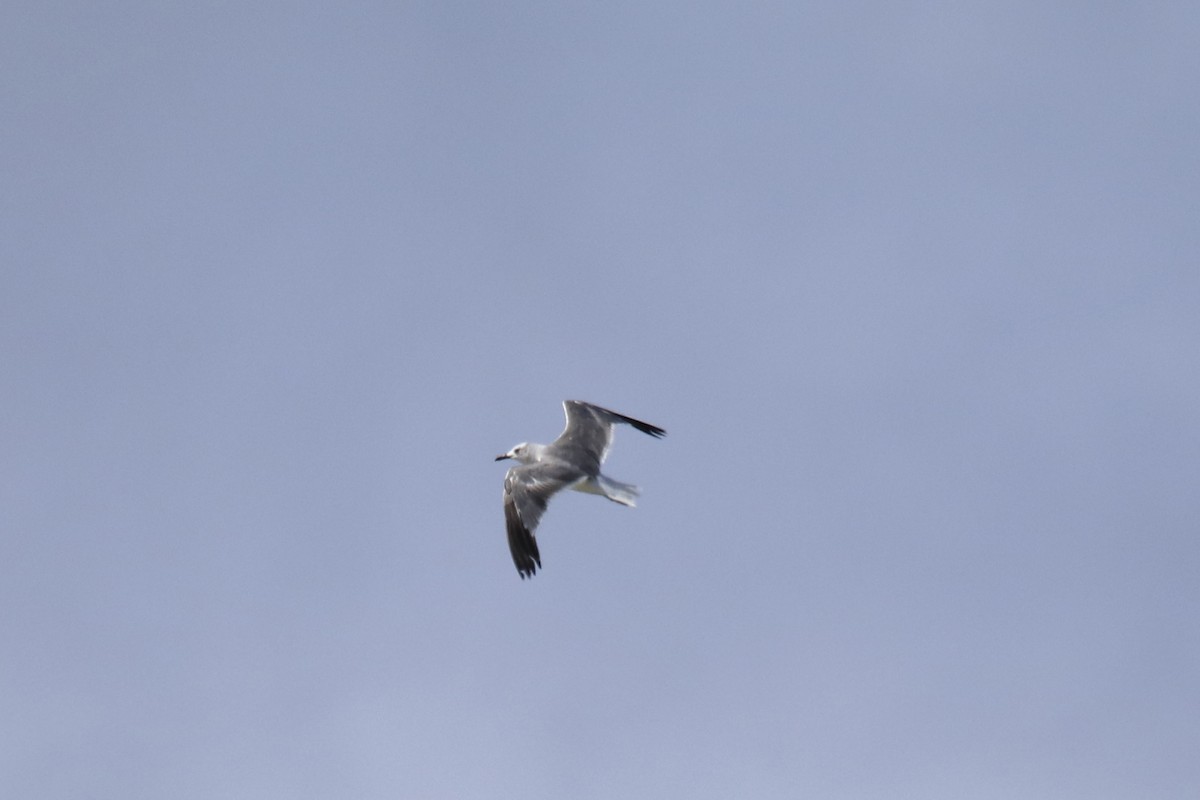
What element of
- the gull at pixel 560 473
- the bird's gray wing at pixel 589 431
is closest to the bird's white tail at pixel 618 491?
the gull at pixel 560 473

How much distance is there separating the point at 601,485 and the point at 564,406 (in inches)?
137

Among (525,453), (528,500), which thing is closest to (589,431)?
(525,453)

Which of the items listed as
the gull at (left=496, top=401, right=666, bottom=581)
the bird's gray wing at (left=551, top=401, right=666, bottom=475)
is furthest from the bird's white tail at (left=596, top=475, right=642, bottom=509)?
the bird's gray wing at (left=551, top=401, right=666, bottom=475)

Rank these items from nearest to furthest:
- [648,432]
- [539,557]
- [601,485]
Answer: [539,557] < [601,485] < [648,432]

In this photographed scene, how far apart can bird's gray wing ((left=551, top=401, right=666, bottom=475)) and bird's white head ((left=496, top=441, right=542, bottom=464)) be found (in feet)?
1.30

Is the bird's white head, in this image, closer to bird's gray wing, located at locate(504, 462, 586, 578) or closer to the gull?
the gull

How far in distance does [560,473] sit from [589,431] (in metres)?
2.63

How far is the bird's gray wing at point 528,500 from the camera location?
29.8 m

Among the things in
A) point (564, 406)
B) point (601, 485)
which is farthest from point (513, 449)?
point (601, 485)

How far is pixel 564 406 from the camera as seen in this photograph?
115 feet

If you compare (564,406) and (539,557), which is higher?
(564,406)

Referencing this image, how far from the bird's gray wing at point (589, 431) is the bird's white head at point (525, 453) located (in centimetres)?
40

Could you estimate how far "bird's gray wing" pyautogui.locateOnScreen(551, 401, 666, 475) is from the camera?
33.2 m

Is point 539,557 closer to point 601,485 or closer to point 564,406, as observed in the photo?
point 601,485
